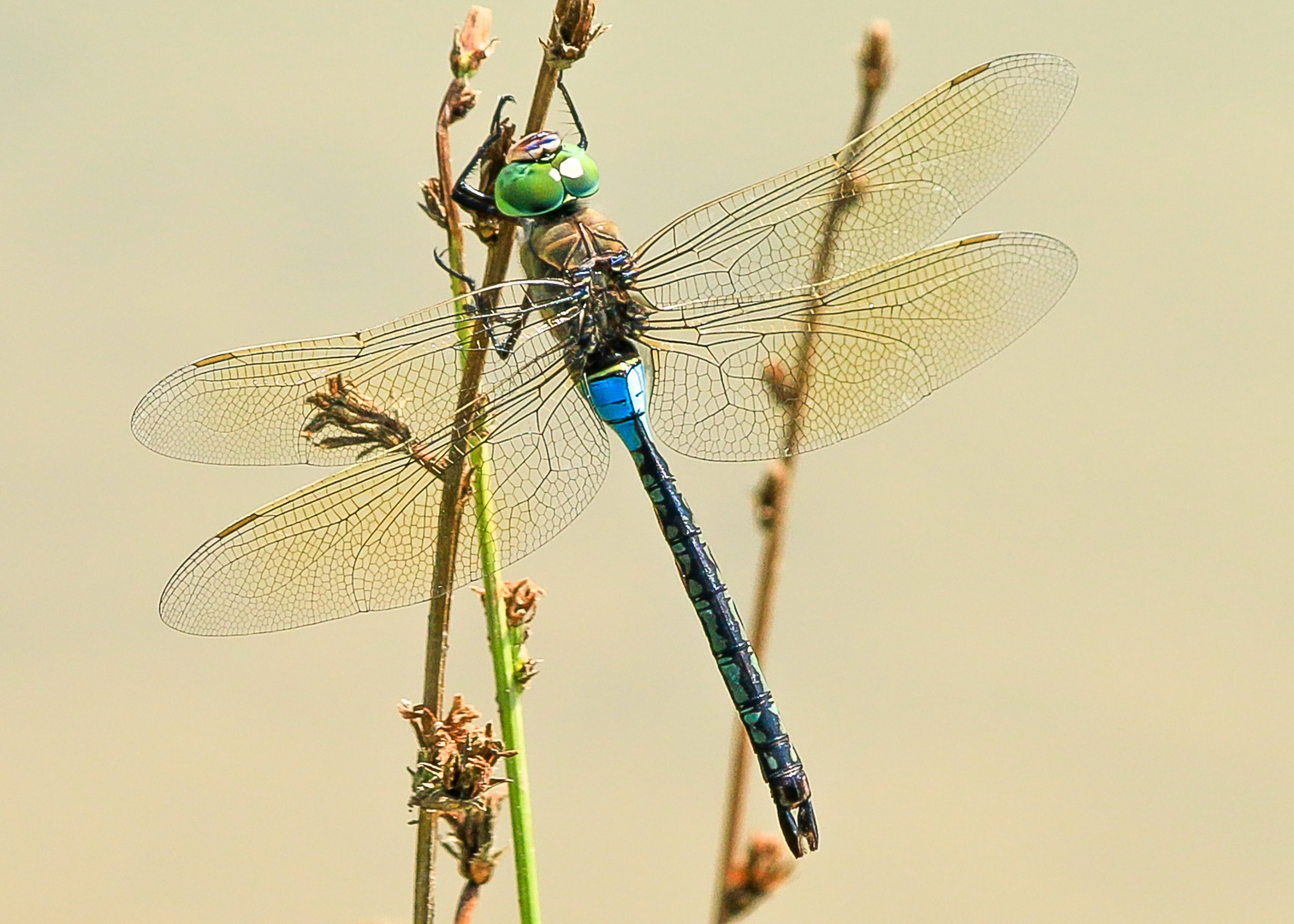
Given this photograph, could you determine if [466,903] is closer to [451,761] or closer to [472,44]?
[451,761]

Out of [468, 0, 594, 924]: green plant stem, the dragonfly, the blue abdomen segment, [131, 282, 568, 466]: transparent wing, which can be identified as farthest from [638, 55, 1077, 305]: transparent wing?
[468, 0, 594, 924]: green plant stem

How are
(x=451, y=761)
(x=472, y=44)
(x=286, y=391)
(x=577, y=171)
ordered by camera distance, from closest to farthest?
(x=451, y=761)
(x=472, y=44)
(x=286, y=391)
(x=577, y=171)

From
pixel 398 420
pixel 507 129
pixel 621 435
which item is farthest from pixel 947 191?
pixel 398 420

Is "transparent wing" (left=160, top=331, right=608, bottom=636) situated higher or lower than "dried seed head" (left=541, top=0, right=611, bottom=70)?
lower

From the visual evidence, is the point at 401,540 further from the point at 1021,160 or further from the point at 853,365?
the point at 1021,160

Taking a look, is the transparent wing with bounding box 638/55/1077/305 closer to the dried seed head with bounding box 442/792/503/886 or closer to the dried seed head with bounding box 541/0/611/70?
the dried seed head with bounding box 541/0/611/70

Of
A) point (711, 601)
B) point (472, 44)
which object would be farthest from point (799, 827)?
point (472, 44)
